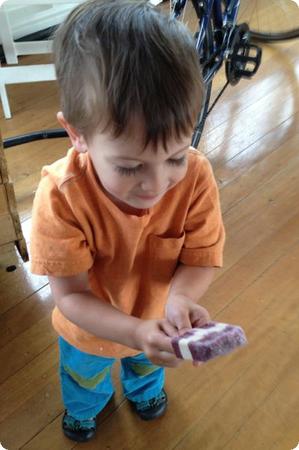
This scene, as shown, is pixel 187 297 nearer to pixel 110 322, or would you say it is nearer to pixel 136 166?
pixel 110 322

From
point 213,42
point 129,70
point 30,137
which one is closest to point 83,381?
point 129,70

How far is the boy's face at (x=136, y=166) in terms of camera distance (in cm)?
54

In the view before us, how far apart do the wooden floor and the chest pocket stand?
41cm

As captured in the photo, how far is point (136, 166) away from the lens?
0.56m

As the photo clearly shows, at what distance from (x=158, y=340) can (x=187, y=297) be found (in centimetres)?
15

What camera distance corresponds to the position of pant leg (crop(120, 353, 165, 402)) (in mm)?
942

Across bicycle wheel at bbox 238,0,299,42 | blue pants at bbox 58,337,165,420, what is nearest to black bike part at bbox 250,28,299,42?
bicycle wheel at bbox 238,0,299,42

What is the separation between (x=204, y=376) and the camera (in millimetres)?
1105

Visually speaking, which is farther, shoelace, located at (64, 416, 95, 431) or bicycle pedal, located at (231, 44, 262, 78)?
bicycle pedal, located at (231, 44, 262, 78)

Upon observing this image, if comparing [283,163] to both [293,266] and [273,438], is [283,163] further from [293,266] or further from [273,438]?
[273,438]

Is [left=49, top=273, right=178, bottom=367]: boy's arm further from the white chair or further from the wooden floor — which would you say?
the white chair

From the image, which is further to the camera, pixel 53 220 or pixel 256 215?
pixel 256 215

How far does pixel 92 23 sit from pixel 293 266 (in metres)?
1.02

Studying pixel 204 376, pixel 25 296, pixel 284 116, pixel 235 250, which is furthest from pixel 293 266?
pixel 284 116
